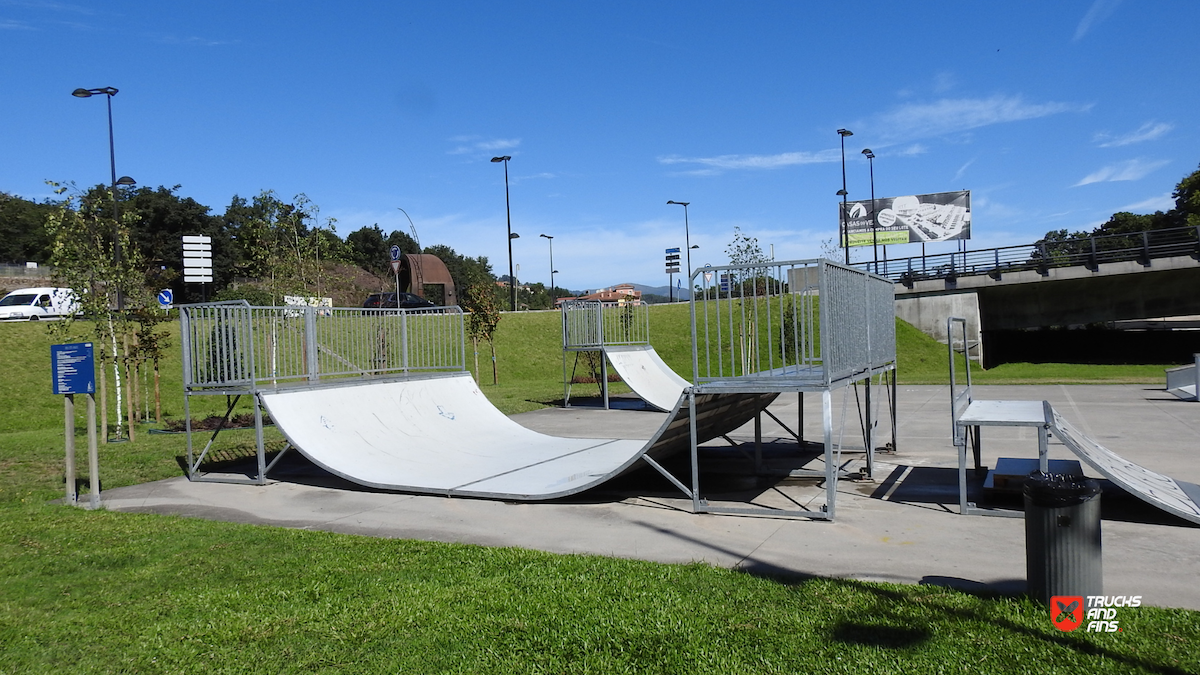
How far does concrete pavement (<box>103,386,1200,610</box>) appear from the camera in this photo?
5945 mm

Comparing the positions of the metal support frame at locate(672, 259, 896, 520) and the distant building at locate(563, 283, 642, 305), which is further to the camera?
the distant building at locate(563, 283, 642, 305)

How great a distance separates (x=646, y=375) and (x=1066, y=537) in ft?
57.1

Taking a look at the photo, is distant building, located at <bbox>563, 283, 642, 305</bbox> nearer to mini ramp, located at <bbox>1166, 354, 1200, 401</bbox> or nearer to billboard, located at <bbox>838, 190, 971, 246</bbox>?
mini ramp, located at <bbox>1166, 354, 1200, 401</bbox>

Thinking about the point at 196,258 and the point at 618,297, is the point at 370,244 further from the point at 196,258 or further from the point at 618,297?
the point at 196,258

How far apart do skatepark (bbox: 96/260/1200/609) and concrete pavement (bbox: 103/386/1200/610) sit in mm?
28

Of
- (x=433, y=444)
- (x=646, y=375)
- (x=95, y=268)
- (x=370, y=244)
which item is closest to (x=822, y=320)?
(x=433, y=444)

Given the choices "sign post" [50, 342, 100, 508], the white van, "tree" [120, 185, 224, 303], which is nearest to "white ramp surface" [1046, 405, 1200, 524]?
"sign post" [50, 342, 100, 508]

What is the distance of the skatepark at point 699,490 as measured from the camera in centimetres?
633

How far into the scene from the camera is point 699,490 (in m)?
8.98

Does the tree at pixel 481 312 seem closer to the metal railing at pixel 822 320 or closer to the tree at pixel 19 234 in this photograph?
the metal railing at pixel 822 320

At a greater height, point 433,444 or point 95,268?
point 95,268

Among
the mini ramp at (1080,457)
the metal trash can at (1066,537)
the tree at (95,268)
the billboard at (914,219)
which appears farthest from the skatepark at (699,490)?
the billboard at (914,219)

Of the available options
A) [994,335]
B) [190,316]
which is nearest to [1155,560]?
[190,316]
